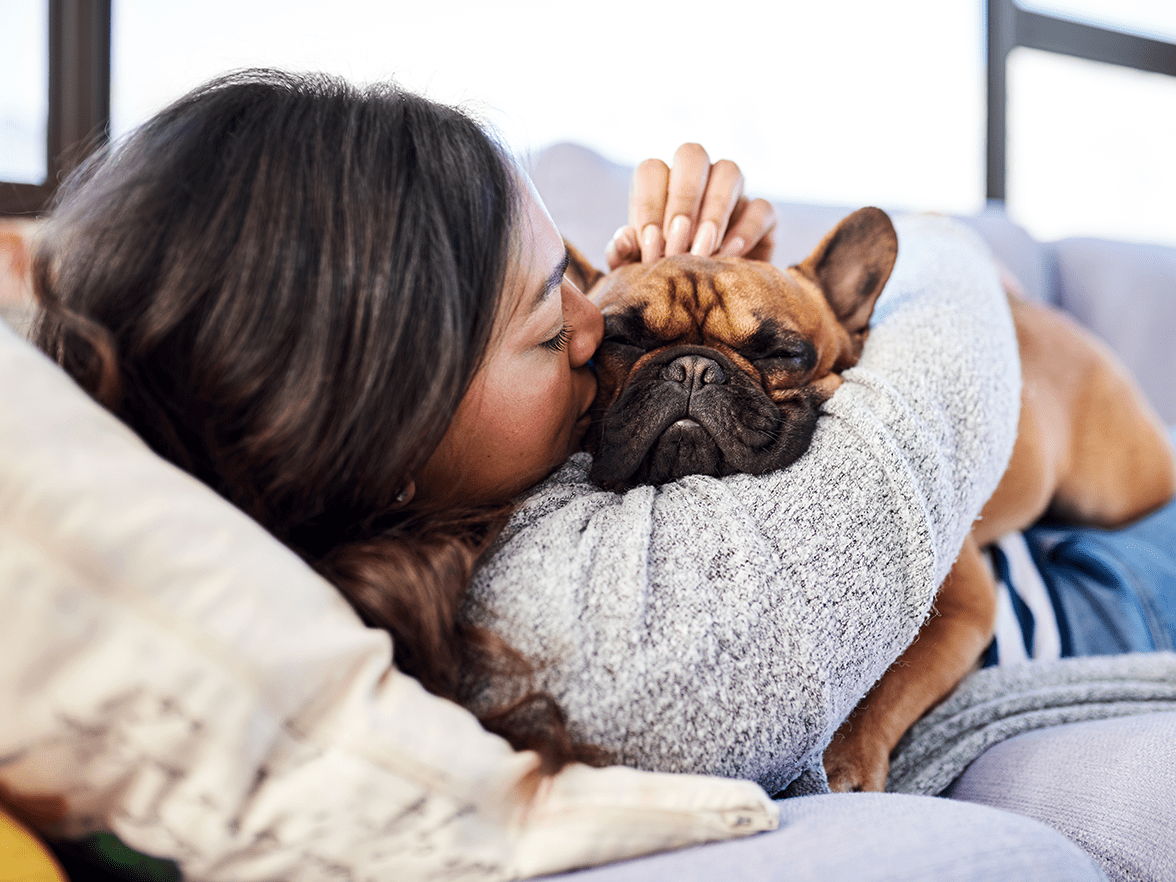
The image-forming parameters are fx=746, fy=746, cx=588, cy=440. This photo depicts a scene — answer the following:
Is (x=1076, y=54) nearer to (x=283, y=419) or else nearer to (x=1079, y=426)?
(x=1079, y=426)

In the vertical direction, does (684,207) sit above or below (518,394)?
above

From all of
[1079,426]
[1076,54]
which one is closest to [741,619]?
[1079,426]

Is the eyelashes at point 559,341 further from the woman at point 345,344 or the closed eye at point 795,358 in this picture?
the closed eye at point 795,358

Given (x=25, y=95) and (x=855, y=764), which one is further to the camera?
(x=25, y=95)

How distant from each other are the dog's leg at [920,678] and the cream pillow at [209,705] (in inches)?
20.0

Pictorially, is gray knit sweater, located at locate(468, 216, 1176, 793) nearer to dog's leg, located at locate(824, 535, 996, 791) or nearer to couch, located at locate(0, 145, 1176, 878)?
couch, located at locate(0, 145, 1176, 878)

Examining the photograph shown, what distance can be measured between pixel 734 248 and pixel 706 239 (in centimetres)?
9

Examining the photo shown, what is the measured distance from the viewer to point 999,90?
3449mm

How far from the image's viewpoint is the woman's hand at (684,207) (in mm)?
1124

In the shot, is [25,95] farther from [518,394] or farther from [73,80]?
[518,394]

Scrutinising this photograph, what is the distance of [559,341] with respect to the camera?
2.64ft

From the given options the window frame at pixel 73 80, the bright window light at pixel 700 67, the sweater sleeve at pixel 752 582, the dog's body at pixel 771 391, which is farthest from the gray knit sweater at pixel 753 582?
the window frame at pixel 73 80

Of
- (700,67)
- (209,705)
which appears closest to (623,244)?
(209,705)

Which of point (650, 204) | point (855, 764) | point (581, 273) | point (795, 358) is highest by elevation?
point (650, 204)
